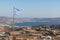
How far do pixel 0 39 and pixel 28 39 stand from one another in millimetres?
2808

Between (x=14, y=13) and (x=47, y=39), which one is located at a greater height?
(x=14, y=13)

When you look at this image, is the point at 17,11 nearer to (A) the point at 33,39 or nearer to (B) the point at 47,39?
(A) the point at 33,39

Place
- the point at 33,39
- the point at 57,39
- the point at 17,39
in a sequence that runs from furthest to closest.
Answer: the point at 57,39 → the point at 33,39 → the point at 17,39

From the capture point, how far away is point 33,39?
2409 cm

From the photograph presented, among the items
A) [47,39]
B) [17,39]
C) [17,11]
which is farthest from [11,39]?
[47,39]

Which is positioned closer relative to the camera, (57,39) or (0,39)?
(0,39)

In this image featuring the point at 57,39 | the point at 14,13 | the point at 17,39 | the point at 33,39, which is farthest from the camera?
the point at 57,39

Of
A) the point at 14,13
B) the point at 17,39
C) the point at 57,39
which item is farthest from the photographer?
the point at 57,39

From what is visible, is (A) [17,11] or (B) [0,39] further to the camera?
→ (B) [0,39]

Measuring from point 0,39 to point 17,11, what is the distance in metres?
3.75

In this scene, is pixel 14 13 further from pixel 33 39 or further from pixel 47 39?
pixel 47 39

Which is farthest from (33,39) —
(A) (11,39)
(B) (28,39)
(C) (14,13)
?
(C) (14,13)

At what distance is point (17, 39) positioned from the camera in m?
22.3

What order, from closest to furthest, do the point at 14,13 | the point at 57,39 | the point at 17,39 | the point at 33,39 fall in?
1. the point at 14,13
2. the point at 17,39
3. the point at 33,39
4. the point at 57,39
